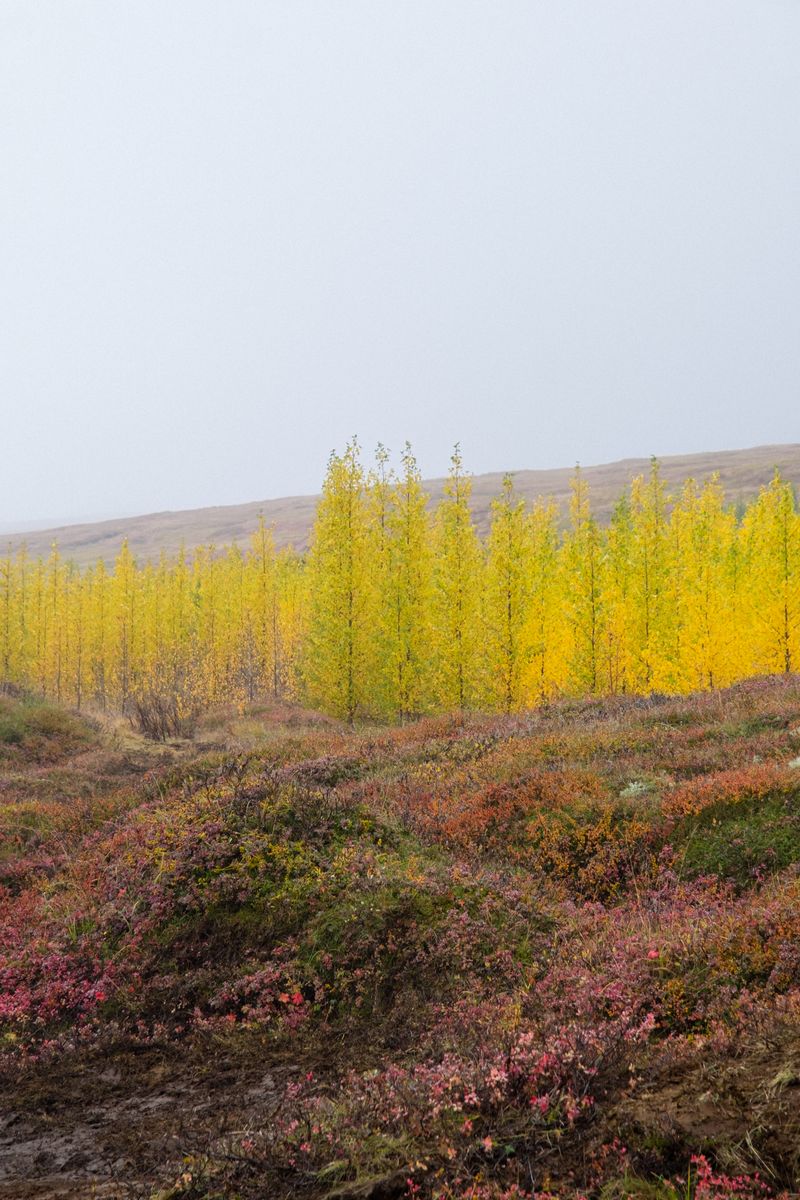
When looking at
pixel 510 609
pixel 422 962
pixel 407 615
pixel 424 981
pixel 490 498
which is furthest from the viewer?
pixel 490 498

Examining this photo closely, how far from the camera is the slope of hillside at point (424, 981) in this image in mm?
3988

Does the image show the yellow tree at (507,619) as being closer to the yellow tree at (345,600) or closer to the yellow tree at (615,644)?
the yellow tree at (615,644)

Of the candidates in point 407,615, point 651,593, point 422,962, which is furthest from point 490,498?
point 422,962

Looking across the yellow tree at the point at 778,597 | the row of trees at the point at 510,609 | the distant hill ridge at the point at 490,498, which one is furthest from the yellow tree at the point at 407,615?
the distant hill ridge at the point at 490,498

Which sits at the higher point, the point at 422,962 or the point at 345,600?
the point at 345,600

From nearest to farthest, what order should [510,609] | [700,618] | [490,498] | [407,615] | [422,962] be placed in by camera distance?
[422,962]
[700,618]
[510,609]
[407,615]
[490,498]

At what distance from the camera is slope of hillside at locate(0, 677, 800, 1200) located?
3.99 metres

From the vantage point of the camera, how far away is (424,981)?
23.3 ft

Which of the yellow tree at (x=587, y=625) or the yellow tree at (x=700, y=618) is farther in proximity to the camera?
the yellow tree at (x=587, y=625)

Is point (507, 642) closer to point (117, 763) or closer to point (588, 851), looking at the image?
point (117, 763)

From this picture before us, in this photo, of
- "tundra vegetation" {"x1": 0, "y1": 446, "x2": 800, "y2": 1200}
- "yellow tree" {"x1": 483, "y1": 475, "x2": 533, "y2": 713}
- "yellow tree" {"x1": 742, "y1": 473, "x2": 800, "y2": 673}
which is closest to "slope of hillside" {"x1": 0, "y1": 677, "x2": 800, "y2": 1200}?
"tundra vegetation" {"x1": 0, "y1": 446, "x2": 800, "y2": 1200}

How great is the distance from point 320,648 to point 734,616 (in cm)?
1729

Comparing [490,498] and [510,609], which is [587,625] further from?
[490,498]

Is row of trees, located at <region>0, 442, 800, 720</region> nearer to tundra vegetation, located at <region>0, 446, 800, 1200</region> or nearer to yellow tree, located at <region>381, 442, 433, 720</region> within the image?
yellow tree, located at <region>381, 442, 433, 720</region>
